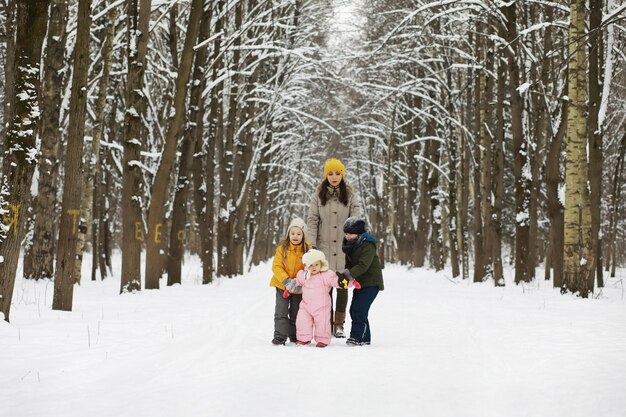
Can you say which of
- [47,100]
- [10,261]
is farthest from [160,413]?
[47,100]

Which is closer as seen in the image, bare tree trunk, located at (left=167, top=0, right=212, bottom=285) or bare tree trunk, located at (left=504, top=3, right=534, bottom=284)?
bare tree trunk, located at (left=504, top=3, right=534, bottom=284)

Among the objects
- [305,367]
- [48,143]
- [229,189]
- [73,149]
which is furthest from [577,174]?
[229,189]

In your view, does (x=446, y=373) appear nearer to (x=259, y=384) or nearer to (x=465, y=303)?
(x=259, y=384)

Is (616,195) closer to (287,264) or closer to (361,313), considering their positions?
(361,313)

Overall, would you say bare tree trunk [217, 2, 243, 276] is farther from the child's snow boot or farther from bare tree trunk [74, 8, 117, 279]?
the child's snow boot

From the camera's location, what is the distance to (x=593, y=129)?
13.1 metres

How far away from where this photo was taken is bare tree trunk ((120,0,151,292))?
1264 cm

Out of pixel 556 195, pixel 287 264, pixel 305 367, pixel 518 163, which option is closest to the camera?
pixel 305 367

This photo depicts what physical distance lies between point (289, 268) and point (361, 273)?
0.82m

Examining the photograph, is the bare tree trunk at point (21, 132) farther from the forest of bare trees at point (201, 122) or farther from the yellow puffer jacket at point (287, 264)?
the yellow puffer jacket at point (287, 264)

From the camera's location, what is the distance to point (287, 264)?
7375 millimetres

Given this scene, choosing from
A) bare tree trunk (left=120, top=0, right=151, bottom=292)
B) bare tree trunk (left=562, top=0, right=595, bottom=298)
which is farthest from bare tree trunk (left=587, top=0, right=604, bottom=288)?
bare tree trunk (left=120, top=0, right=151, bottom=292)

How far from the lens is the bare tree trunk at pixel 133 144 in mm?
12641

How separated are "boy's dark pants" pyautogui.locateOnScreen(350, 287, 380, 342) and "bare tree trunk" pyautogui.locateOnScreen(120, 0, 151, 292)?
701cm
